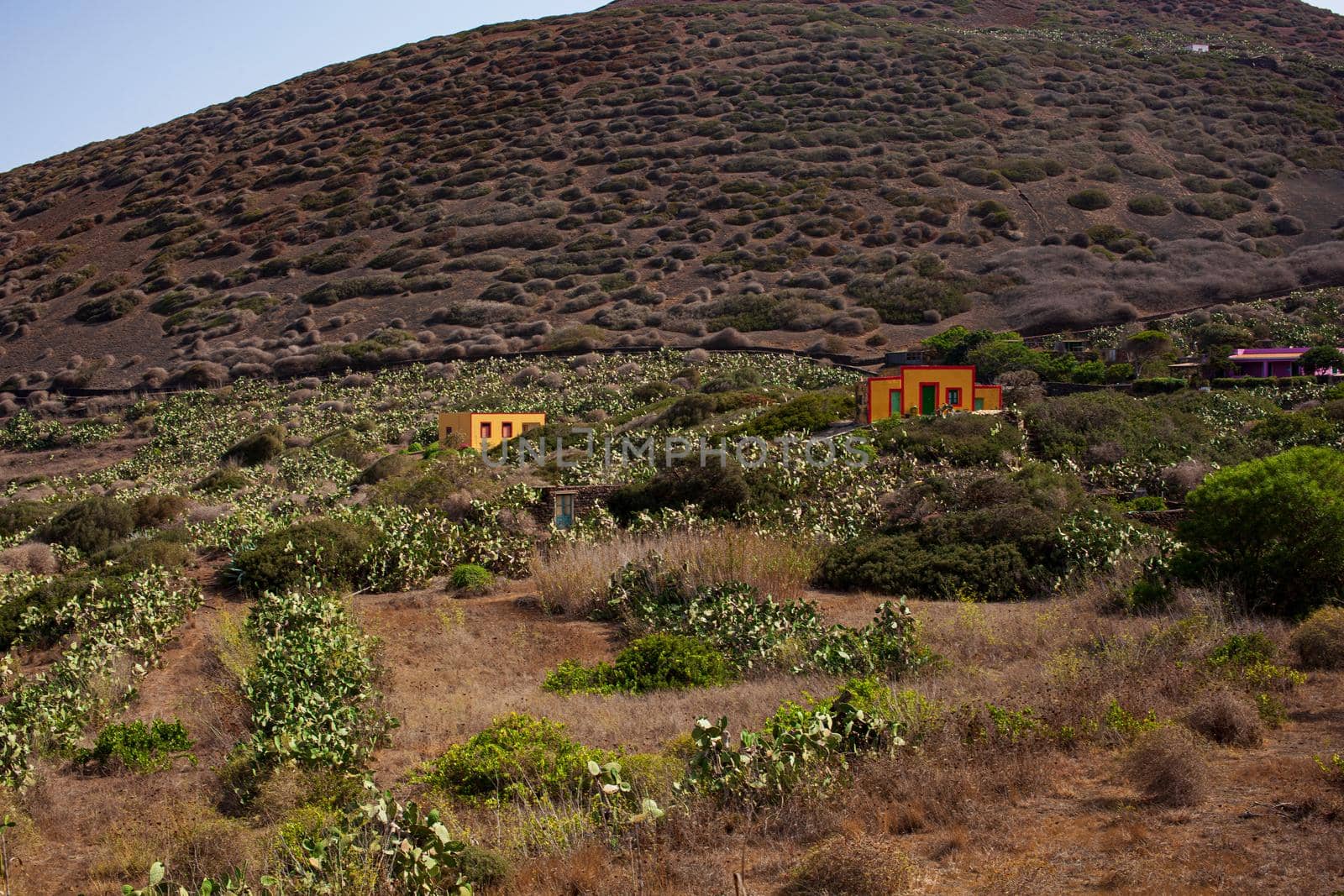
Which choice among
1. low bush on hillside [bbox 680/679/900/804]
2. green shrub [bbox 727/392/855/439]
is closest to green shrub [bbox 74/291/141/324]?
green shrub [bbox 727/392/855/439]

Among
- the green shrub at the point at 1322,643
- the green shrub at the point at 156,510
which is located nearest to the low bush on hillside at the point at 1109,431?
the green shrub at the point at 1322,643

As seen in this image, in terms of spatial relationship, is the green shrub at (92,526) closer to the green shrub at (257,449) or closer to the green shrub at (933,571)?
the green shrub at (257,449)

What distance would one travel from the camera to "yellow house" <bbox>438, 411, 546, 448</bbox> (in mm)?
27344

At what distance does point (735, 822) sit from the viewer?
5730mm

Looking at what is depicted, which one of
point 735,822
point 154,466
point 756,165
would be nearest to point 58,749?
point 735,822

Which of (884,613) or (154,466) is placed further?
(154,466)

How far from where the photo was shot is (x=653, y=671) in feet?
30.6

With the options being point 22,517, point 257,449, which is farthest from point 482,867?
point 257,449

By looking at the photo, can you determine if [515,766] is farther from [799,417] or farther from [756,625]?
[799,417]

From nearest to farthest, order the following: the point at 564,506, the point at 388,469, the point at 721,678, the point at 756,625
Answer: the point at 721,678, the point at 756,625, the point at 564,506, the point at 388,469

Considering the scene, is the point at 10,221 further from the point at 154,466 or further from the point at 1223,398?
the point at 1223,398

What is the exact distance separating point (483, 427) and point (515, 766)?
2141 cm

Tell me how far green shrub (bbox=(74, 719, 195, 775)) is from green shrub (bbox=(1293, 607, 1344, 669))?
8050 mm

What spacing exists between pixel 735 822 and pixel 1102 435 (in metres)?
14.5
